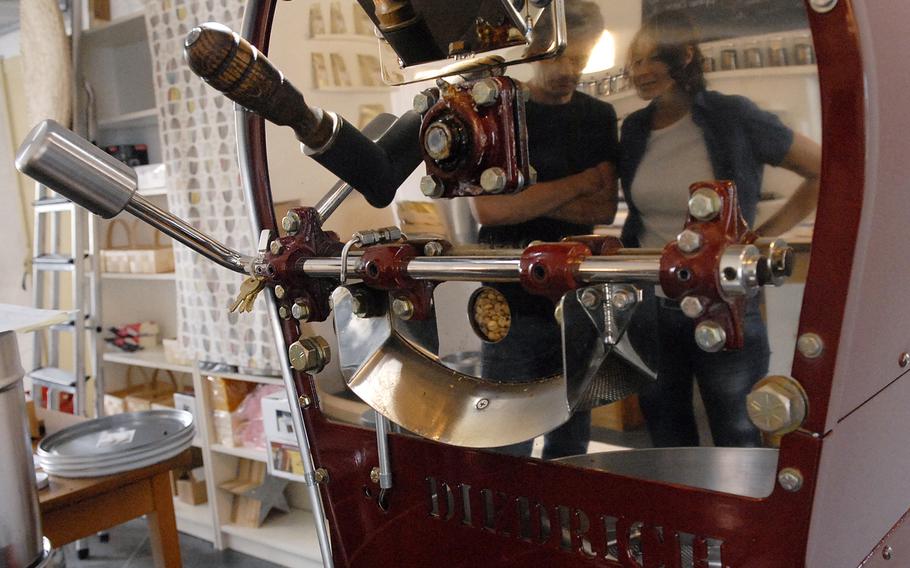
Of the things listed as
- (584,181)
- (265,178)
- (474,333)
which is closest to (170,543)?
(265,178)

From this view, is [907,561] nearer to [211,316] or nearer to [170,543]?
[170,543]

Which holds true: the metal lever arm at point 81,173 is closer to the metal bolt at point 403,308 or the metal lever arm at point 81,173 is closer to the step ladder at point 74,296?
the metal bolt at point 403,308

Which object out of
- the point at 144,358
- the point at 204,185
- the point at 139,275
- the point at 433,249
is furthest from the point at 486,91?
the point at 144,358

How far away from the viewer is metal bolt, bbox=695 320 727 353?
21.2 inches

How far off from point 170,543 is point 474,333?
1365mm

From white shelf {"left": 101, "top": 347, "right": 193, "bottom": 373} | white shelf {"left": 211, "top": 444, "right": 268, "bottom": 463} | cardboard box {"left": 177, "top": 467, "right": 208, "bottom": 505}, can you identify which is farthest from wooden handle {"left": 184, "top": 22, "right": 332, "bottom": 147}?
cardboard box {"left": 177, "top": 467, "right": 208, "bottom": 505}

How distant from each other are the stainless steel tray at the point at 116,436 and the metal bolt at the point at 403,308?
44.3 inches

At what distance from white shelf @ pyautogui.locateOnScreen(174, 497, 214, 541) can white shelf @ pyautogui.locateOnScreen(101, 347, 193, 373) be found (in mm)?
572

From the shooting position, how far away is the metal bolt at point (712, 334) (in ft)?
1.76

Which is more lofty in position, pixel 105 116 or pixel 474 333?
pixel 105 116

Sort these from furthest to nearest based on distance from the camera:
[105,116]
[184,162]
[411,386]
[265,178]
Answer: [105,116]
[184,162]
[265,178]
[411,386]

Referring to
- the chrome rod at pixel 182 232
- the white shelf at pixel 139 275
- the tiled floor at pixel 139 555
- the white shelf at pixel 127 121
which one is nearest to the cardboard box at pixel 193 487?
the tiled floor at pixel 139 555

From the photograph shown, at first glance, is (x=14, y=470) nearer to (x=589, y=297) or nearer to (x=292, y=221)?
(x=292, y=221)

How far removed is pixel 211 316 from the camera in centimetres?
252
